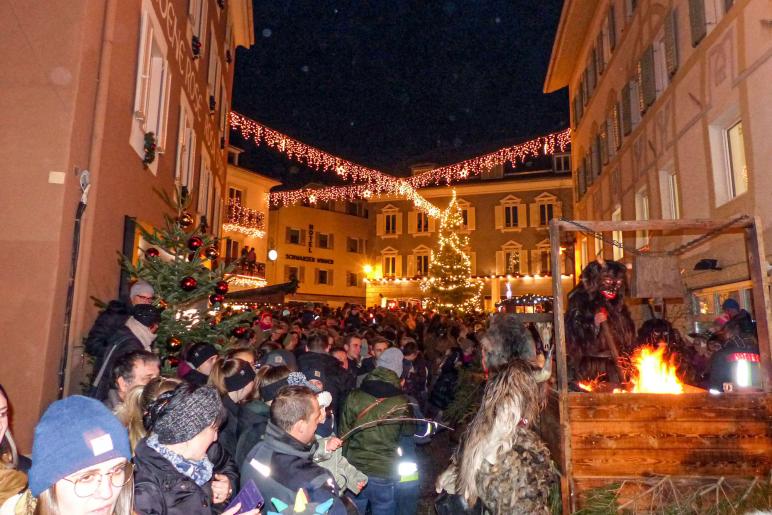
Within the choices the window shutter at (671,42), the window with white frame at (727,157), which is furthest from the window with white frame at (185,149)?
the window shutter at (671,42)

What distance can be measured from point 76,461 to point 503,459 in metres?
2.29

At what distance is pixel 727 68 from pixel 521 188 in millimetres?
34988

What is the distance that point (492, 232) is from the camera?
4478 centimetres

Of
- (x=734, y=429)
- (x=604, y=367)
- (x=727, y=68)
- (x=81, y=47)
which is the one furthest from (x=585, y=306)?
(x=81, y=47)

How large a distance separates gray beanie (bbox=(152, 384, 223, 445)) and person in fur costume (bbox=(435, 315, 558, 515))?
5.21ft

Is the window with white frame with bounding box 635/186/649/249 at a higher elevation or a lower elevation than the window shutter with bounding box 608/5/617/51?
lower

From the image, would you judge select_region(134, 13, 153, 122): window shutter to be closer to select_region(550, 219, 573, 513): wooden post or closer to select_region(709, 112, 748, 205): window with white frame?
select_region(550, 219, 573, 513): wooden post

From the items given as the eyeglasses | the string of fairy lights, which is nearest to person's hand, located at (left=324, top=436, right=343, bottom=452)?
the eyeglasses

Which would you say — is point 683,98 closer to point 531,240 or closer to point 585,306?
point 585,306

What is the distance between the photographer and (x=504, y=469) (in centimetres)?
319

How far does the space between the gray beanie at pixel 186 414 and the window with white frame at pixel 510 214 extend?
42883mm

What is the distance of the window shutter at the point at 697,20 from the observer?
1007 cm

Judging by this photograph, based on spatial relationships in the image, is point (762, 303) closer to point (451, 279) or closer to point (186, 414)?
point (186, 414)

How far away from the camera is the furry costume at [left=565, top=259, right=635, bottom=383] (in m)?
6.95
